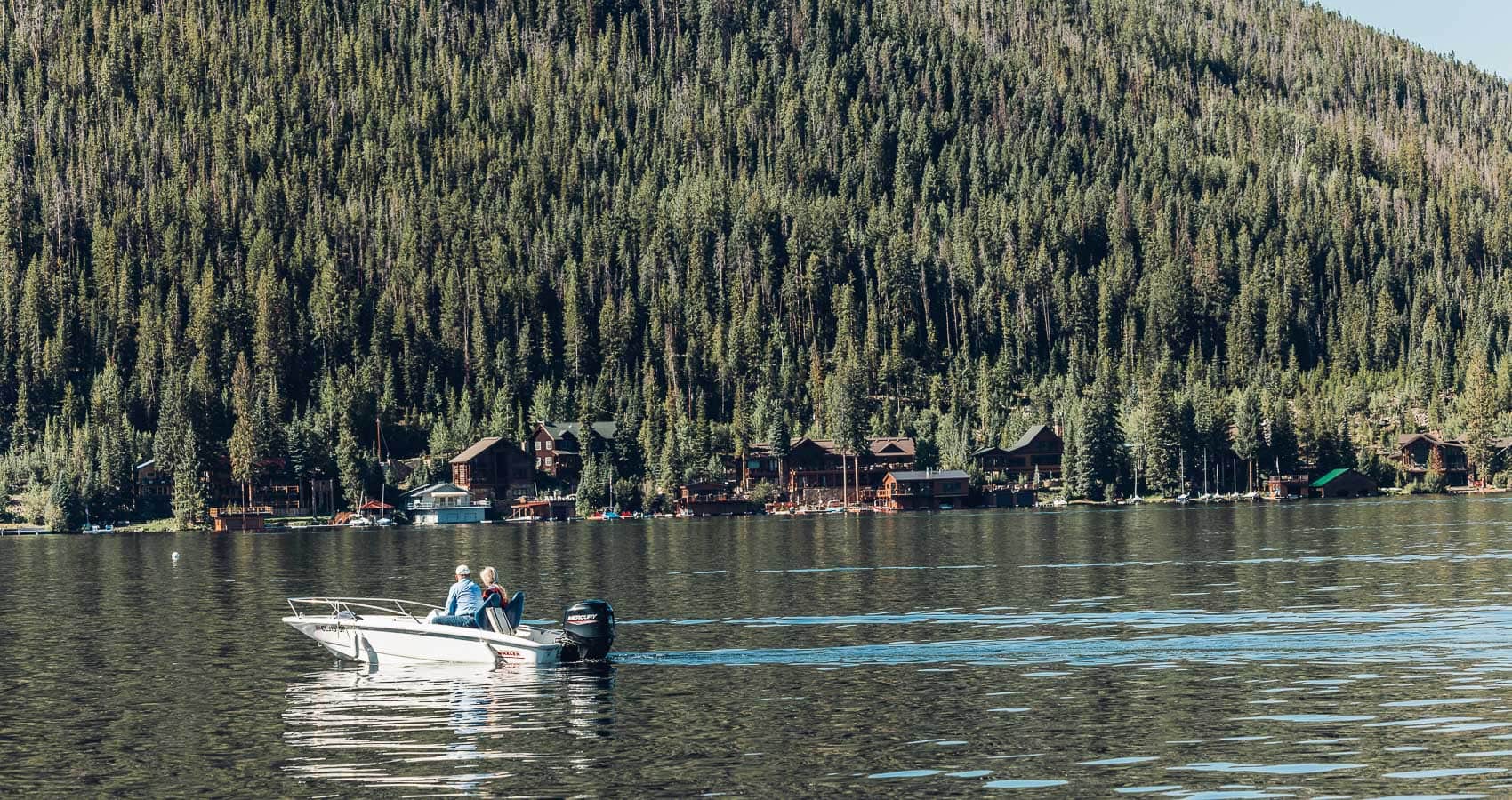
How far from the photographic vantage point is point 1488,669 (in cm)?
5359

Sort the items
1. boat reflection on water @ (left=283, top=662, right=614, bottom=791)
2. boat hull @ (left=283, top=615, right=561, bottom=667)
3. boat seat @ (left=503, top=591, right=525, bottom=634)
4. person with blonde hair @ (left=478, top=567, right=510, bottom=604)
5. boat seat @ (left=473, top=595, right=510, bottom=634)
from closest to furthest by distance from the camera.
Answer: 1. boat reflection on water @ (left=283, top=662, right=614, bottom=791)
2. boat hull @ (left=283, top=615, right=561, bottom=667)
3. boat seat @ (left=473, top=595, right=510, bottom=634)
4. boat seat @ (left=503, top=591, right=525, bottom=634)
5. person with blonde hair @ (left=478, top=567, right=510, bottom=604)

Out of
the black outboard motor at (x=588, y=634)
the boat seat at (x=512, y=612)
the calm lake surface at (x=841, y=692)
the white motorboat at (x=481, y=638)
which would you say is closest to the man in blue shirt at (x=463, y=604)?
the white motorboat at (x=481, y=638)

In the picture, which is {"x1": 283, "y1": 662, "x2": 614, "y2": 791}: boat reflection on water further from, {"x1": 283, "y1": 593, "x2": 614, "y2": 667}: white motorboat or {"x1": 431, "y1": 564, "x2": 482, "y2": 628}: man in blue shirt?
{"x1": 431, "y1": 564, "x2": 482, "y2": 628}: man in blue shirt

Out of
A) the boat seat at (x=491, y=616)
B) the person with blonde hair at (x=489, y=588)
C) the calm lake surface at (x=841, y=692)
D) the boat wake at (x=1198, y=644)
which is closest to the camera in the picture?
the calm lake surface at (x=841, y=692)

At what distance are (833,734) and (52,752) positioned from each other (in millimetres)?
19370

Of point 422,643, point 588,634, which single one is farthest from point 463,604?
point 588,634

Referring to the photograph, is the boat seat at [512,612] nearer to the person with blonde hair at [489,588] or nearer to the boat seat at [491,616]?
the boat seat at [491,616]

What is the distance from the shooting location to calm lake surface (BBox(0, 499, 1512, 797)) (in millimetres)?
40688

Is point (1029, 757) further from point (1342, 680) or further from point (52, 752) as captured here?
point (52, 752)

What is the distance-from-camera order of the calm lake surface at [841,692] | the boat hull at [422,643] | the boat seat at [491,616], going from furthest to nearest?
the boat seat at [491,616] → the boat hull at [422,643] → the calm lake surface at [841,692]

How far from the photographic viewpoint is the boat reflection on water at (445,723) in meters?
42.3

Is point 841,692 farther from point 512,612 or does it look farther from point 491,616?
point 491,616

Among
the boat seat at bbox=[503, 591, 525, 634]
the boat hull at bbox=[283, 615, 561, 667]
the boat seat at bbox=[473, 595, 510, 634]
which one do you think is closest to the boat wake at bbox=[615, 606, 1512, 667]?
the boat hull at bbox=[283, 615, 561, 667]

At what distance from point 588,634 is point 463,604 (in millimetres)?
4582
